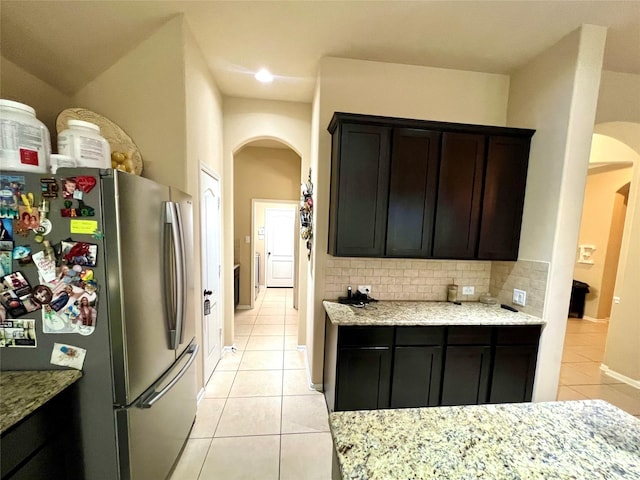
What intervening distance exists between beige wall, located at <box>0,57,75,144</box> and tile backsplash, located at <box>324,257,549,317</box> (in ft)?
8.18

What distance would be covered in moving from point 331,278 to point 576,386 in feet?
9.86

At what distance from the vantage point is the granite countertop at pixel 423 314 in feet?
6.59

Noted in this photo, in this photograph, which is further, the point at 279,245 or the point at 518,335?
the point at 279,245

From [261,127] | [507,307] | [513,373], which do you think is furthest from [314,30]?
[513,373]

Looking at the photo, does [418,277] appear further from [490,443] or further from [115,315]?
[115,315]

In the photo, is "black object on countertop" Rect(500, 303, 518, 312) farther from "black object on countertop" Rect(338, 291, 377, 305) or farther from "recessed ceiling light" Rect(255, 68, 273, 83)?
"recessed ceiling light" Rect(255, 68, 273, 83)

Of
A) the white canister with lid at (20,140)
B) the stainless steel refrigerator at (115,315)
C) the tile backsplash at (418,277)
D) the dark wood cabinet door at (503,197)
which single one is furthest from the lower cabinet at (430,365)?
the white canister with lid at (20,140)

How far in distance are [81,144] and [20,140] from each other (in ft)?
0.73

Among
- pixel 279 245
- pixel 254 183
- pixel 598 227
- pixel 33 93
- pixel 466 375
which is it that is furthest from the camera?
pixel 279 245

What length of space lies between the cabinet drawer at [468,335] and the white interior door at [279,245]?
15.8ft

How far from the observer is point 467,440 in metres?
0.86

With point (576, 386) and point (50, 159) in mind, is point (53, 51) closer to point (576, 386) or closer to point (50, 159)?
point (50, 159)

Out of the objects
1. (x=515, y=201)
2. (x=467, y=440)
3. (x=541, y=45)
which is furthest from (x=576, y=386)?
(x=541, y=45)

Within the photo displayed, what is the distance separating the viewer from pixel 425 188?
2238 mm
